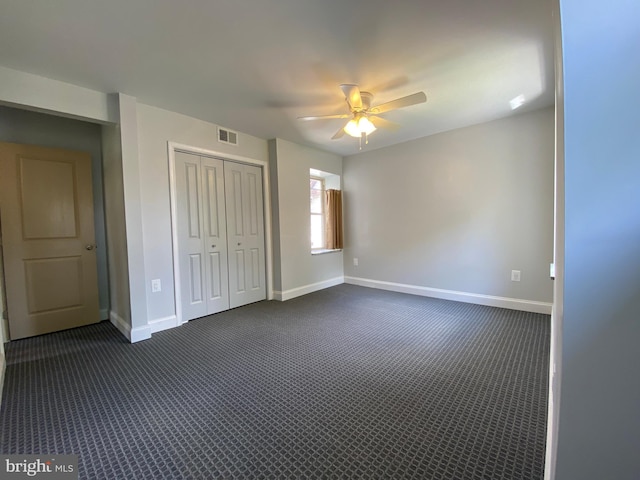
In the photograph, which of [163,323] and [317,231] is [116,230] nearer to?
[163,323]

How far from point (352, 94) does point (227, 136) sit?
6.31 feet

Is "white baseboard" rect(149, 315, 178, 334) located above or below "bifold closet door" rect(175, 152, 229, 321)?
below

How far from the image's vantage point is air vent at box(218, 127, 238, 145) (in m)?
3.51

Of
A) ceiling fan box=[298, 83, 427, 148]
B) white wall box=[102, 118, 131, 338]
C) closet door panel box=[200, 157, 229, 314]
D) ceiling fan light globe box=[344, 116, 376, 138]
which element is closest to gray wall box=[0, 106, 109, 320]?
white wall box=[102, 118, 131, 338]

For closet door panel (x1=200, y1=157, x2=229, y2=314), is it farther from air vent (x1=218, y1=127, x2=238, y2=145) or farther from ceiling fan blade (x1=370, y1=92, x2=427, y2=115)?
ceiling fan blade (x1=370, y1=92, x2=427, y2=115)

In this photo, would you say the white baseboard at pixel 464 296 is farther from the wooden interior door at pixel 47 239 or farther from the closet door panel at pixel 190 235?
the wooden interior door at pixel 47 239

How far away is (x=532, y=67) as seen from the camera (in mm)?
2252

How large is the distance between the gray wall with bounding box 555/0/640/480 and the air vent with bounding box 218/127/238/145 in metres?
3.51

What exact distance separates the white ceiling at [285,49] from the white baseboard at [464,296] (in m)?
2.25

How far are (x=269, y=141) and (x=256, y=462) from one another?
3728 mm

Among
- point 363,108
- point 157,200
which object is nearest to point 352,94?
point 363,108

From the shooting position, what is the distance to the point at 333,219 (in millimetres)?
4992

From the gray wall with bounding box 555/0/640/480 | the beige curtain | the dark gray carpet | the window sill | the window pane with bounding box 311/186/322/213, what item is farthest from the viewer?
the window pane with bounding box 311/186/322/213

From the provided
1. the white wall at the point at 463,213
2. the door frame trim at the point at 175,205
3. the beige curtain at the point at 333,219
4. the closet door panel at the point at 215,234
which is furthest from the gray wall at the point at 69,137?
the white wall at the point at 463,213
